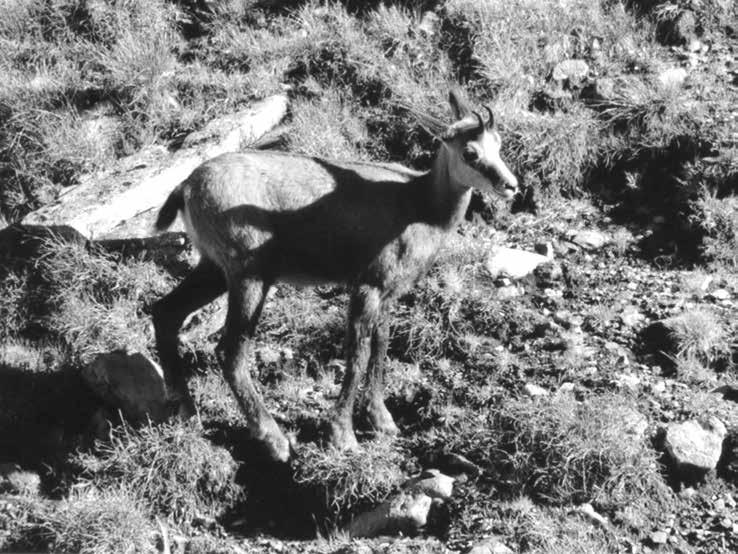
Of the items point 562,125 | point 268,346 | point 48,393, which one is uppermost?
point 562,125

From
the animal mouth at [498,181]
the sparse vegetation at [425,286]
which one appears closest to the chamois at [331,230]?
the animal mouth at [498,181]

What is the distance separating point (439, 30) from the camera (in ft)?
32.2

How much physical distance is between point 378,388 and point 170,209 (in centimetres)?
196

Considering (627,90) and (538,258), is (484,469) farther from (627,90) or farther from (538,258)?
(627,90)

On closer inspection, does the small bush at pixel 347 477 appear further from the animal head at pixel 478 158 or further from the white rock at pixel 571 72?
the white rock at pixel 571 72

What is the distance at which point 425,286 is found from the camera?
7.75 metres

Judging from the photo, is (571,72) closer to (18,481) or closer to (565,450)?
(565,450)

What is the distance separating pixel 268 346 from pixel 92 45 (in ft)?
13.5

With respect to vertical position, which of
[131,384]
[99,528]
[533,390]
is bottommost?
[99,528]

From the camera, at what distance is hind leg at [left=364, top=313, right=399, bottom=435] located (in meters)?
6.78

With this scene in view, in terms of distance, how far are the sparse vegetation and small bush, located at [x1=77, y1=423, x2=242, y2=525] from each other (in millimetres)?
17

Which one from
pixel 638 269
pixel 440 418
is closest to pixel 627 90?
pixel 638 269

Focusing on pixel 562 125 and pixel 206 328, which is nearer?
pixel 206 328

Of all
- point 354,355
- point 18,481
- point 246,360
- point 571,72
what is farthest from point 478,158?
point 18,481
